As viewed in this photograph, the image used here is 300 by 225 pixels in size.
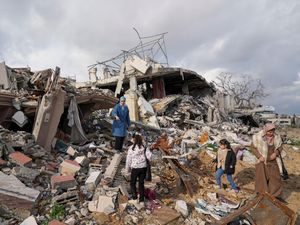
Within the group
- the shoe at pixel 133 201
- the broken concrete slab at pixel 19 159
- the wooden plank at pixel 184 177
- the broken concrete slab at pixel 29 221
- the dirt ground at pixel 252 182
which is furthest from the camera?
the dirt ground at pixel 252 182

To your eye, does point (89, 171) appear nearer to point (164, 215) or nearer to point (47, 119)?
point (47, 119)

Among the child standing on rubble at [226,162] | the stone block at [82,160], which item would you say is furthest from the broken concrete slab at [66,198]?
the child standing on rubble at [226,162]

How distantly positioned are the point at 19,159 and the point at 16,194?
1.25 metres

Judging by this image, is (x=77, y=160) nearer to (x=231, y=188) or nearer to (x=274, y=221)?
(x=231, y=188)

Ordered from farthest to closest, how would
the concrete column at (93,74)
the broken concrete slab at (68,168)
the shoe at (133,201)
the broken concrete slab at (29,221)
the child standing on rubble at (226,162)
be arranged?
the concrete column at (93,74) < the child standing on rubble at (226,162) < the broken concrete slab at (68,168) < the shoe at (133,201) < the broken concrete slab at (29,221)

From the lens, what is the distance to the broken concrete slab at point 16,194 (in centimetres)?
433

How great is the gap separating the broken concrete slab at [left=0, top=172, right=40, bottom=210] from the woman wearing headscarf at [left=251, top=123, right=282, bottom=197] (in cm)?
353

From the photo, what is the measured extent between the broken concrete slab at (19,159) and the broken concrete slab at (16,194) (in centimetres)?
74

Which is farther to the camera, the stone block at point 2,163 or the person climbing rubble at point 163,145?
the person climbing rubble at point 163,145

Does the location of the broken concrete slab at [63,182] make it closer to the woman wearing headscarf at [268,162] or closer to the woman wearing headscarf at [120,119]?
the woman wearing headscarf at [120,119]

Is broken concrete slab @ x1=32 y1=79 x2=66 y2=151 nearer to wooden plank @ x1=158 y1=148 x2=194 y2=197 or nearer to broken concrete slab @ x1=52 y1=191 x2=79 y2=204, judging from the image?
broken concrete slab @ x1=52 y1=191 x2=79 y2=204

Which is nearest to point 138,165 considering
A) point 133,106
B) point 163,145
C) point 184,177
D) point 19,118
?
point 184,177

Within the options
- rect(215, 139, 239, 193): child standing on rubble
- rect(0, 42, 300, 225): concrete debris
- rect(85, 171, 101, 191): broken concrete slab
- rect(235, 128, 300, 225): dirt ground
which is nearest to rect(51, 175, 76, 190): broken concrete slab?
rect(0, 42, 300, 225): concrete debris

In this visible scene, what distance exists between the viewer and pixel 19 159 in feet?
18.1
